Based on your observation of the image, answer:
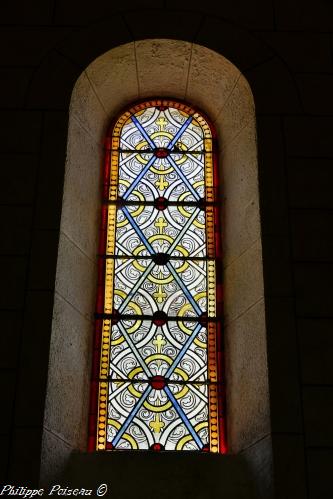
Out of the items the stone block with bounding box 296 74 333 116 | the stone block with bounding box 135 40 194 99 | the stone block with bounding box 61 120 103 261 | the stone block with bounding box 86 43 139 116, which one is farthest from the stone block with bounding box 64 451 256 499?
the stone block with bounding box 135 40 194 99

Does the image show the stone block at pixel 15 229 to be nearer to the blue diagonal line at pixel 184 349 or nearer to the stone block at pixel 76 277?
the stone block at pixel 76 277

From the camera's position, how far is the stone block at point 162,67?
4.75m

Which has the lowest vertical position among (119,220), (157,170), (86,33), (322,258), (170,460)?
(170,460)

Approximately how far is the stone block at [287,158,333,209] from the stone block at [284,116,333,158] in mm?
57

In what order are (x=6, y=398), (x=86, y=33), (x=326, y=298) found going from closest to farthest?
(x=6, y=398)
(x=326, y=298)
(x=86, y=33)

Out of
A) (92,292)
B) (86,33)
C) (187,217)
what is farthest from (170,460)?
(86,33)

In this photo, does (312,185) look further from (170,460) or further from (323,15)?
(170,460)

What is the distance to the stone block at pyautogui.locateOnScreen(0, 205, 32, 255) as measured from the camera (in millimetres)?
3957

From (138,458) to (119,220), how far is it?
1617 mm

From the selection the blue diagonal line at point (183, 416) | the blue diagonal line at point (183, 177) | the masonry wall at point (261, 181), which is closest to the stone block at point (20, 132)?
the masonry wall at point (261, 181)

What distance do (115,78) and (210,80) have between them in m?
0.66

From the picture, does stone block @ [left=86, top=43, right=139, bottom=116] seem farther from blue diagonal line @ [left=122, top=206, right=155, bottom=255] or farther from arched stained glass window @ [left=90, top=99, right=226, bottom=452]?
blue diagonal line @ [left=122, top=206, right=155, bottom=255]

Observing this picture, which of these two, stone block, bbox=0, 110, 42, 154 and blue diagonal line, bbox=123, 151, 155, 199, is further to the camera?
blue diagonal line, bbox=123, 151, 155, 199

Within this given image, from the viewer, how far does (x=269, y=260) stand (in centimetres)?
396
